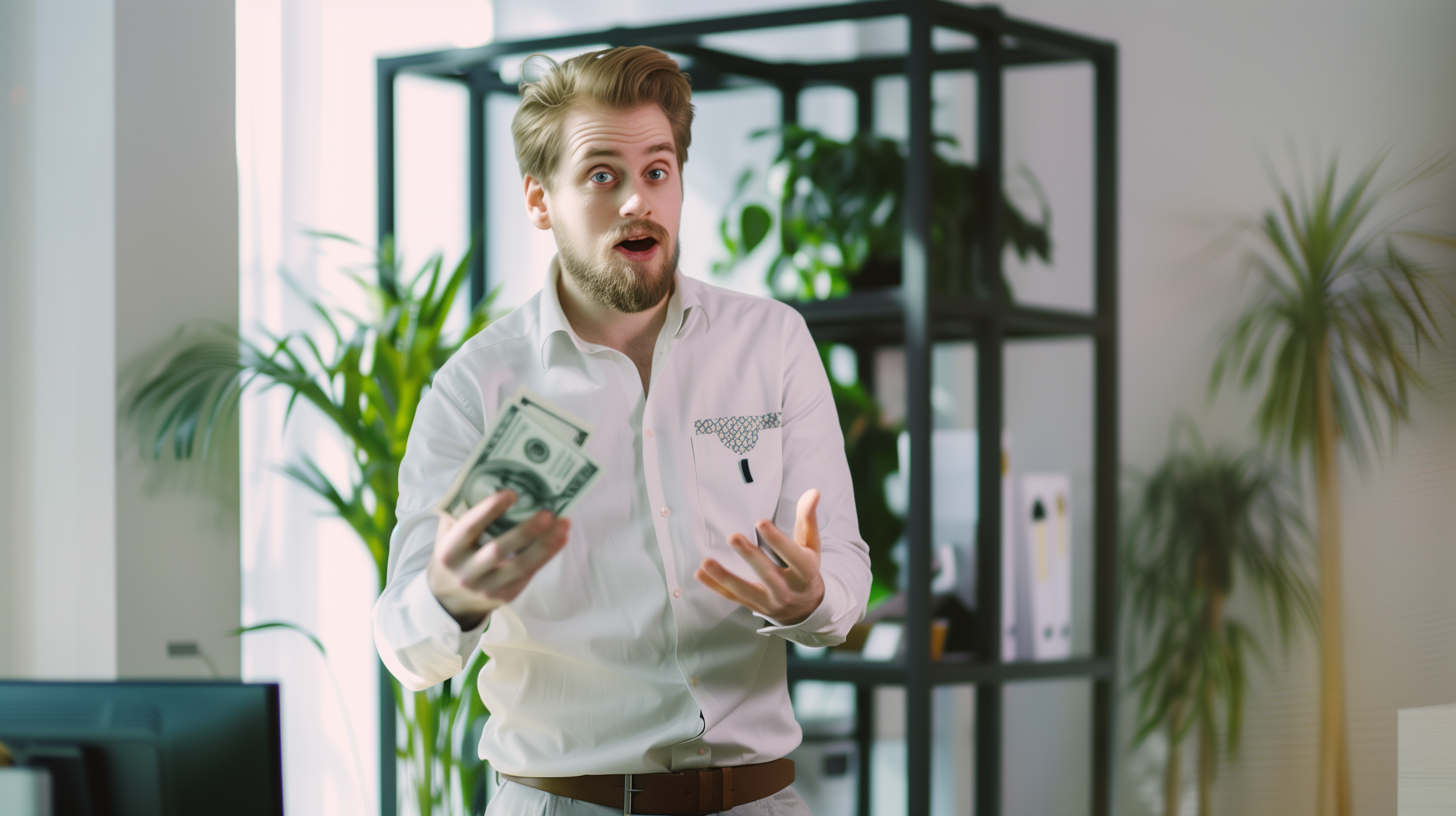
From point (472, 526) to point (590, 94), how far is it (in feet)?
1.99

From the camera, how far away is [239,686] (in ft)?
3.29

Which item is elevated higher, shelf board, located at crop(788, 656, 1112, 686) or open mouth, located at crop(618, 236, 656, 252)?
open mouth, located at crop(618, 236, 656, 252)

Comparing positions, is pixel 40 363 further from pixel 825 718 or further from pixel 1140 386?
A: pixel 1140 386

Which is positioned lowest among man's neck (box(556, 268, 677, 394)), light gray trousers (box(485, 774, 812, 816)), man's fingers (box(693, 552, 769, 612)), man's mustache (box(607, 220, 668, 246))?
light gray trousers (box(485, 774, 812, 816))

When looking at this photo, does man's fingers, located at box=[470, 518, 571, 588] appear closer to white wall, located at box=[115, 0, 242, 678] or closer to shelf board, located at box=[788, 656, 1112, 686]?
shelf board, located at box=[788, 656, 1112, 686]

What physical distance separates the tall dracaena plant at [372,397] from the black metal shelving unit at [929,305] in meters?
0.17

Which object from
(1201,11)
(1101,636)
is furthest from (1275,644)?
(1201,11)

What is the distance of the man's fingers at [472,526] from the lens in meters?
1.15

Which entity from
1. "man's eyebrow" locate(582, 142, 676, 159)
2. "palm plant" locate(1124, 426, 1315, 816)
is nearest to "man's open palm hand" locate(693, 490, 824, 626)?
"man's eyebrow" locate(582, 142, 676, 159)

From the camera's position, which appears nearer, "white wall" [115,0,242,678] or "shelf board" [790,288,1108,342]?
"white wall" [115,0,242,678]

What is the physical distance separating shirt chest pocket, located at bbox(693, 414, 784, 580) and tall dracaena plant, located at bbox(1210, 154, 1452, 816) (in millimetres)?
1827

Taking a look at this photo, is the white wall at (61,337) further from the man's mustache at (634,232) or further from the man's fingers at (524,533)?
the man's fingers at (524,533)

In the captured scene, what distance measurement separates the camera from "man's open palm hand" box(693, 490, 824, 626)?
46.8 inches

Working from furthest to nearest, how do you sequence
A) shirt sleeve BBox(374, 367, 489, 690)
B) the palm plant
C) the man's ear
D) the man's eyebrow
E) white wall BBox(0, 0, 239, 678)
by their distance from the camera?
the palm plant, white wall BBox(0, 0, 239, 678), the man's ear, the man's eyebrow, shirt sleeve BBox(374, 367, 489, 690)
